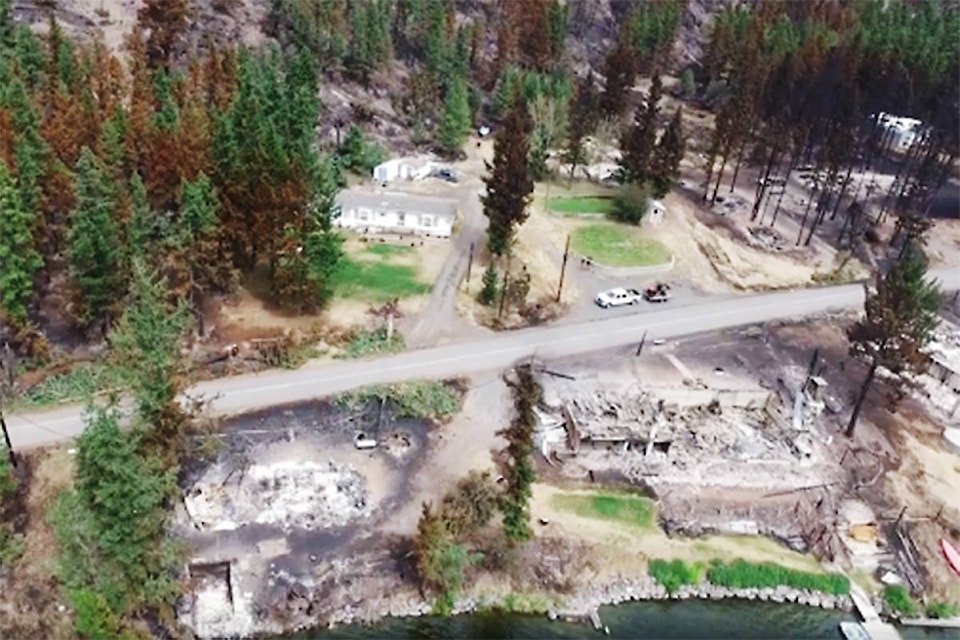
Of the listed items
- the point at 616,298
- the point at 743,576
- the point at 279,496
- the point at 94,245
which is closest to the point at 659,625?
the point at 743,576

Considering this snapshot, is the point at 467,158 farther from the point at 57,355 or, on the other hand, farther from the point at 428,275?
the point at 57,355

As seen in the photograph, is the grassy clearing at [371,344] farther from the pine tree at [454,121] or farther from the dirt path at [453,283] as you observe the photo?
the pine tree at [454,121]

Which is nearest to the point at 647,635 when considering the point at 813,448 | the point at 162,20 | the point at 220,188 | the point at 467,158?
the point at 813,448

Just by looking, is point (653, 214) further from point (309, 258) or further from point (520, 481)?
point (520, 481)

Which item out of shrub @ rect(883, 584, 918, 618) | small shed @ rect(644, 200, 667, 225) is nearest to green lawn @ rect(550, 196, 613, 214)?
small shed @ rect(644, 200, 667, 225)

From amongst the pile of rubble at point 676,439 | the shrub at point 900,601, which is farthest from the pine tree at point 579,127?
the shrub at point 900,601

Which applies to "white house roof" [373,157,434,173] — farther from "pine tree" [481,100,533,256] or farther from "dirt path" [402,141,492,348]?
"pine tree" [481,100,533,256]

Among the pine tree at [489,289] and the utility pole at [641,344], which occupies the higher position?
the pine tree at [489,289]
